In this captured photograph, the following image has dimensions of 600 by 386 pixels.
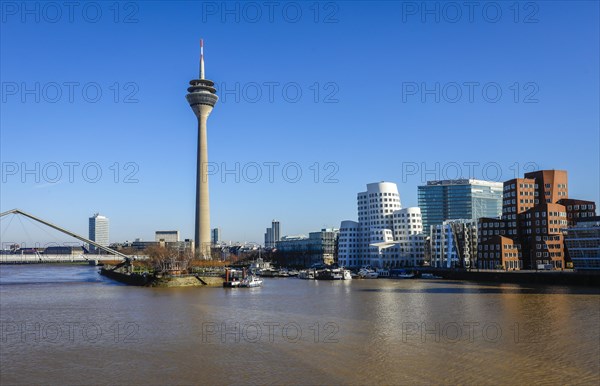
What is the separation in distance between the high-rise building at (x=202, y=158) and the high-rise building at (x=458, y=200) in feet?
→ 191

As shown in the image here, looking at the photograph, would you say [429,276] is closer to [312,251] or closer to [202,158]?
[202,158]

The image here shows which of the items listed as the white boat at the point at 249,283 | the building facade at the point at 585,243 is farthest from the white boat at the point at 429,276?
the white boat at the point at 249,283

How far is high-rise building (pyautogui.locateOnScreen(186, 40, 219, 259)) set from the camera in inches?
4670

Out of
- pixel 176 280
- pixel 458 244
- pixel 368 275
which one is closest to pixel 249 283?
pixel 176 280

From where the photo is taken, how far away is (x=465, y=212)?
484 ft

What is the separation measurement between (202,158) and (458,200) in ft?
227

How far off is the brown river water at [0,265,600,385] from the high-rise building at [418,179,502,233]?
108m

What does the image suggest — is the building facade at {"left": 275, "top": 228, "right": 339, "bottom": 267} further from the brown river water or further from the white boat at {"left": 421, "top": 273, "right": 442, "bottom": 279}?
the brown river water

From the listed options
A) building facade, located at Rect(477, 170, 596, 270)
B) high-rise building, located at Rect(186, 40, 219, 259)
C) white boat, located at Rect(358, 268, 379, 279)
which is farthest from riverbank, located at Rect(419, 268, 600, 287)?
high-rise building, located at Rect(186, 40, 219, 259)

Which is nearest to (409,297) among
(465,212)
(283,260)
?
(283,260)

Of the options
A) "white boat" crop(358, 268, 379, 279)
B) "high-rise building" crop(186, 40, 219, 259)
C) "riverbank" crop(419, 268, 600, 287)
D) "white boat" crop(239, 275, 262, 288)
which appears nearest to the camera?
"riverbank" crop(419, 268, 600, 287)

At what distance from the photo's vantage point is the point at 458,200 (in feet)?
491

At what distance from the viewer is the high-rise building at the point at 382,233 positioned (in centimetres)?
10400

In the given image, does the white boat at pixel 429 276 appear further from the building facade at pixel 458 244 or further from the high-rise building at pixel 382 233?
the high-rise building at pixel 382 233
